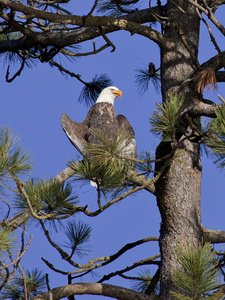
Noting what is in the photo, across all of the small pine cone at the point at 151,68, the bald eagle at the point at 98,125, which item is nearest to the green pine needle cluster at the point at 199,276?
the bald eagle at the point at 98,125

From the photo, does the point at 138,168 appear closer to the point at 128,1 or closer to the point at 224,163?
the point at 224,163

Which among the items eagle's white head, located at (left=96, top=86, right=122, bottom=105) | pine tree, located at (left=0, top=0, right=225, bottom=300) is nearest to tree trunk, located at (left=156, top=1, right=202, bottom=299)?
pine tree, located at (left=0, top=0, right=225, bottom=300)

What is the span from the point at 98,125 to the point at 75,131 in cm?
26

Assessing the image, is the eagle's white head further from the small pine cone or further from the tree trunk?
the tree trunk

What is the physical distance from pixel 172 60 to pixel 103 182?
1.41 metres

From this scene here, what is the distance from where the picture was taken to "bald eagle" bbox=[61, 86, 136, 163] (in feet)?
15.7

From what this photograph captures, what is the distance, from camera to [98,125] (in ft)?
16.6

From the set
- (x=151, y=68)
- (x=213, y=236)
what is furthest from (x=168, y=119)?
(x=151, y=68)

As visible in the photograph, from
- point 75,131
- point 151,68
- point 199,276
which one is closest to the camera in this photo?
point 199,276

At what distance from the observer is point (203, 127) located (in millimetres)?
3594

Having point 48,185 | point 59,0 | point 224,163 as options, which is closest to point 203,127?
point 224,163

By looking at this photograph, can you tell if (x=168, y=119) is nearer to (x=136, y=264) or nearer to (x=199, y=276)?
(x=199, y=276)

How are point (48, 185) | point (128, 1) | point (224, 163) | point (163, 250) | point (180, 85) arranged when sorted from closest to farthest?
point (224, 163) → point (48, 185) → point (163, 250) → point (180, 85) → point (128, 1)

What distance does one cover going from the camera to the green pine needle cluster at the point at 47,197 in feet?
11.2
